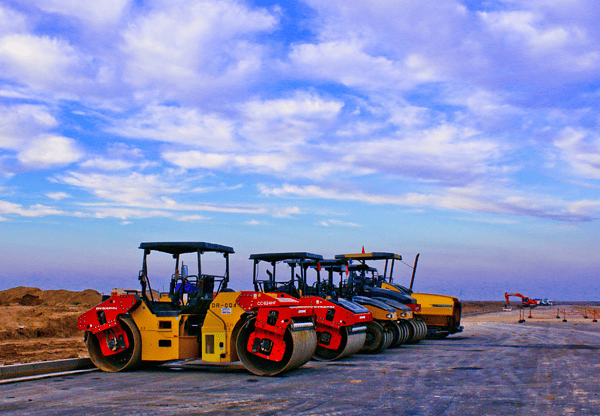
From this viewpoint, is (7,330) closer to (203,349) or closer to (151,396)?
(203,349)

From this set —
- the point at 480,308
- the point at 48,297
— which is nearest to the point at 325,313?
the point at 48,297

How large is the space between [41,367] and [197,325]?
3.11 metres

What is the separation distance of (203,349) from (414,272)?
14919mm

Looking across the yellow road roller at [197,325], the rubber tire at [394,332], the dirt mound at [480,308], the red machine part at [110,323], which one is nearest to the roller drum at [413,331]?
the rubber tire at [394,332]

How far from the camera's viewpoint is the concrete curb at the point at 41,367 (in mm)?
11703

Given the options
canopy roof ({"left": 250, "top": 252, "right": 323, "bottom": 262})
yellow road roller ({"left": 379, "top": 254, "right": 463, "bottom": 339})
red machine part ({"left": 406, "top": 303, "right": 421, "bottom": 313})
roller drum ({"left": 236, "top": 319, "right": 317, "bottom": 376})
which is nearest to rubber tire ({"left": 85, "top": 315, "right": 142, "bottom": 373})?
roller drum ({"left": 236, "top": 319, "right": 317, "bottom": 376})

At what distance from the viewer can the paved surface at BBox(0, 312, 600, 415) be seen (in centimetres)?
837

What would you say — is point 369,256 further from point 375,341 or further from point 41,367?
point 41,367

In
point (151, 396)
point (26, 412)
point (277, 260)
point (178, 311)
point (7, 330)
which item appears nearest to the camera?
point (26, 412)

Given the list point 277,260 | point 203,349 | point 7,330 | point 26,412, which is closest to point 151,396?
point 26,412

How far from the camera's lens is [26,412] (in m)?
8.14

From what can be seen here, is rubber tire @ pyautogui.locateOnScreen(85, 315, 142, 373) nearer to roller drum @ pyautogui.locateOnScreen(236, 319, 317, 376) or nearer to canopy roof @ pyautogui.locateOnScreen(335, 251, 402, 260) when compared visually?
roller drum @ pyautogui.locateOnScreen(236, 319, 317, 376)

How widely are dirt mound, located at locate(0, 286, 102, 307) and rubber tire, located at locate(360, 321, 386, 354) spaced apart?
37156 mm

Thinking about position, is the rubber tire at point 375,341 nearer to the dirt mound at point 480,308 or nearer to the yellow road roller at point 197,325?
the yellow road roller at point 197,325
